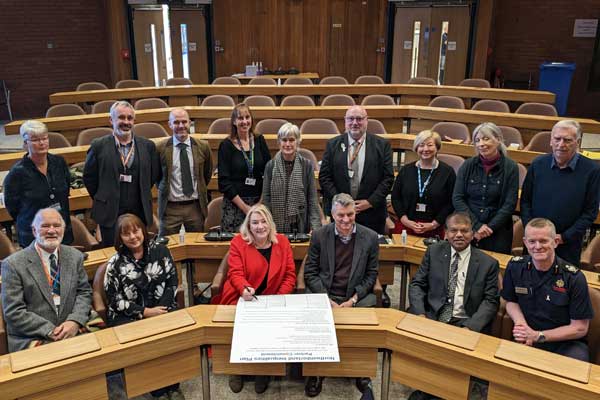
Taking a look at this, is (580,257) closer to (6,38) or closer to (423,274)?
(423,274)

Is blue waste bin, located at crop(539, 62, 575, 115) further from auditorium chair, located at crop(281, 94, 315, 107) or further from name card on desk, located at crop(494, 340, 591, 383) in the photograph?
name card on desk, located at crop(494, 340, 591, 383)

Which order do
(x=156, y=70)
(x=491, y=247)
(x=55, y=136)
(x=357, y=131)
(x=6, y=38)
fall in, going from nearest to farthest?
(x=491, y=247) < (x=357, y=131) < (x=55, y=136) < (x=6, y=38) < (x=156, y=70)

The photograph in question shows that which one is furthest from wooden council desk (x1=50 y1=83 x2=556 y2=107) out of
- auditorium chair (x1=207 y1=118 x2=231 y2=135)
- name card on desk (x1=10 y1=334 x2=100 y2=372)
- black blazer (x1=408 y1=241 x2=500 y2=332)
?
name card on desk (x1=10 y1=334 x2=100 y2=372)

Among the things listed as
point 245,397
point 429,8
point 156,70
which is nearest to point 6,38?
point 156,70

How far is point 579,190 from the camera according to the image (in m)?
3.48

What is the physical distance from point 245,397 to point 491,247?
1936 mm

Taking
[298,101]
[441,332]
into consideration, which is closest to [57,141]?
[298,101]

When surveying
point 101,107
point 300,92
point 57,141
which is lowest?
point 57,141

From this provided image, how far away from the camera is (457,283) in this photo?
128 inches

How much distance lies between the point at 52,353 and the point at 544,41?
10749 millimetres

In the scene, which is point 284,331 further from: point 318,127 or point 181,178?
point 318,127

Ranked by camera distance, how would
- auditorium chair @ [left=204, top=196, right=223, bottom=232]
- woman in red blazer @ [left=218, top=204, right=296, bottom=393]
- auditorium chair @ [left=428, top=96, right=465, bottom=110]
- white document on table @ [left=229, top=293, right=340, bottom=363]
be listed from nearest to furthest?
white document on table @ [left=229, top=293, right=340, bottom=363] < woman in red blazer @ [left=218, top=204, right=296, bottom=393] < auditorium chair @ [left=204, top=196, right=223, bottom=232] < auditorium chair @ [left=428, top=96, right=465, bottom=110]

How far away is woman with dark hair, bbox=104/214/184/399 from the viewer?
10.5 ft

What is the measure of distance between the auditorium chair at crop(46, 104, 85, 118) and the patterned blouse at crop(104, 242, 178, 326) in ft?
15.6
